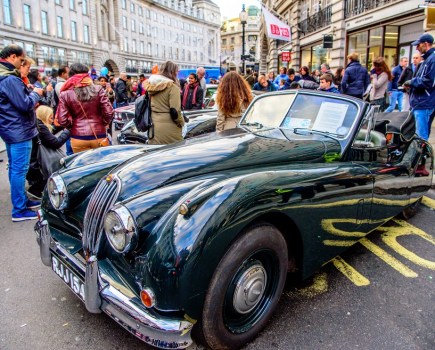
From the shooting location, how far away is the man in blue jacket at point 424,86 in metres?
6.04

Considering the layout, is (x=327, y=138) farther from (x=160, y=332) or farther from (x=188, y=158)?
(x=160, y=332)

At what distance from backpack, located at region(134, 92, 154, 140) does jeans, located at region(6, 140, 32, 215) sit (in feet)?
4.77

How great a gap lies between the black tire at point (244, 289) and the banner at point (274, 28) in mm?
17526

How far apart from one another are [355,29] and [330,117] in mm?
14606

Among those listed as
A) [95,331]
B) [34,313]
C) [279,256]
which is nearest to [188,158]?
[279,256]

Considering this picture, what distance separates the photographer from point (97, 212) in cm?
243

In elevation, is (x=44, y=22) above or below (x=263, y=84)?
above

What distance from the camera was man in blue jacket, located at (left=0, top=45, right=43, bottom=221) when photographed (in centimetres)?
430

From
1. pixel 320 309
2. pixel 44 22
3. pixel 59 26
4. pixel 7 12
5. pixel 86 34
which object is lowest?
pixel 320 309

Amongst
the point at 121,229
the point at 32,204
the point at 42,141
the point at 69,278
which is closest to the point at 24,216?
the point at 32,204

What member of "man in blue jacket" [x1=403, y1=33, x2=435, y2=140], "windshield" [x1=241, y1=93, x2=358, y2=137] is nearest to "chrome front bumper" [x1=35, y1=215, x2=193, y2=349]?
"windshield" [x1=241, y1=93, x2=358, y2=137]

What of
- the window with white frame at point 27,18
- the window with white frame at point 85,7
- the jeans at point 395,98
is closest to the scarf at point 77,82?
the jeans at point 395,98

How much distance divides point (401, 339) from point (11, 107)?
466cm

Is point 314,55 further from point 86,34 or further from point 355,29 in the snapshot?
point 86,34
